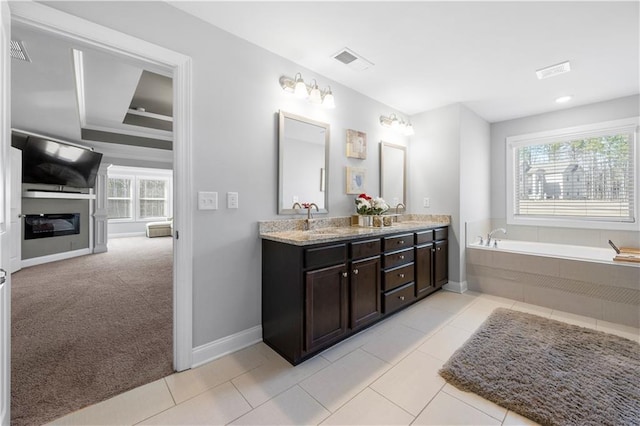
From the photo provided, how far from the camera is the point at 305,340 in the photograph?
1.85 meters

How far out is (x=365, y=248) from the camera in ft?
7.46

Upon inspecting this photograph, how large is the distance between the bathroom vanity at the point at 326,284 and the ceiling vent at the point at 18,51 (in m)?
2.50

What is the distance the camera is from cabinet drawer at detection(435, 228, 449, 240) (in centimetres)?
322

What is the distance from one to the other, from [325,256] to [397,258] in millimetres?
974

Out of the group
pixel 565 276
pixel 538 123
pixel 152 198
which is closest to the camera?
pixel 565 276

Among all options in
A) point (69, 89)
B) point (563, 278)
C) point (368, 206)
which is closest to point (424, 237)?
point (368, 206)

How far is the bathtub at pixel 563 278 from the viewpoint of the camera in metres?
2.50

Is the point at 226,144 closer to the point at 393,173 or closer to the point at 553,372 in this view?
the point at 393,173

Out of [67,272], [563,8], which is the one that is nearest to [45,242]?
[67,272]

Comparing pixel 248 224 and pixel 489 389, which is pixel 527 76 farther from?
pixel 248 224

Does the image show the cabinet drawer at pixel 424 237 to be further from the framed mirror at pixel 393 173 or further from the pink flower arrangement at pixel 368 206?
the framed mirror at pixel 393 173

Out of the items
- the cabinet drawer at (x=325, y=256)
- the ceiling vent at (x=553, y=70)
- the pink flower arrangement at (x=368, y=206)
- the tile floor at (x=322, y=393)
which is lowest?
the tile floor at (x=322, y=393)

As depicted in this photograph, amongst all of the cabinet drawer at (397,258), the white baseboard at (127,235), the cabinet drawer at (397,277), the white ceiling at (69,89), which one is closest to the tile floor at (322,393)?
the cabinet drawer at (397,277)

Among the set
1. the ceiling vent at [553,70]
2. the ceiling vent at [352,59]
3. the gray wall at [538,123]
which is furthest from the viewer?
the gray wall at [538,123]
